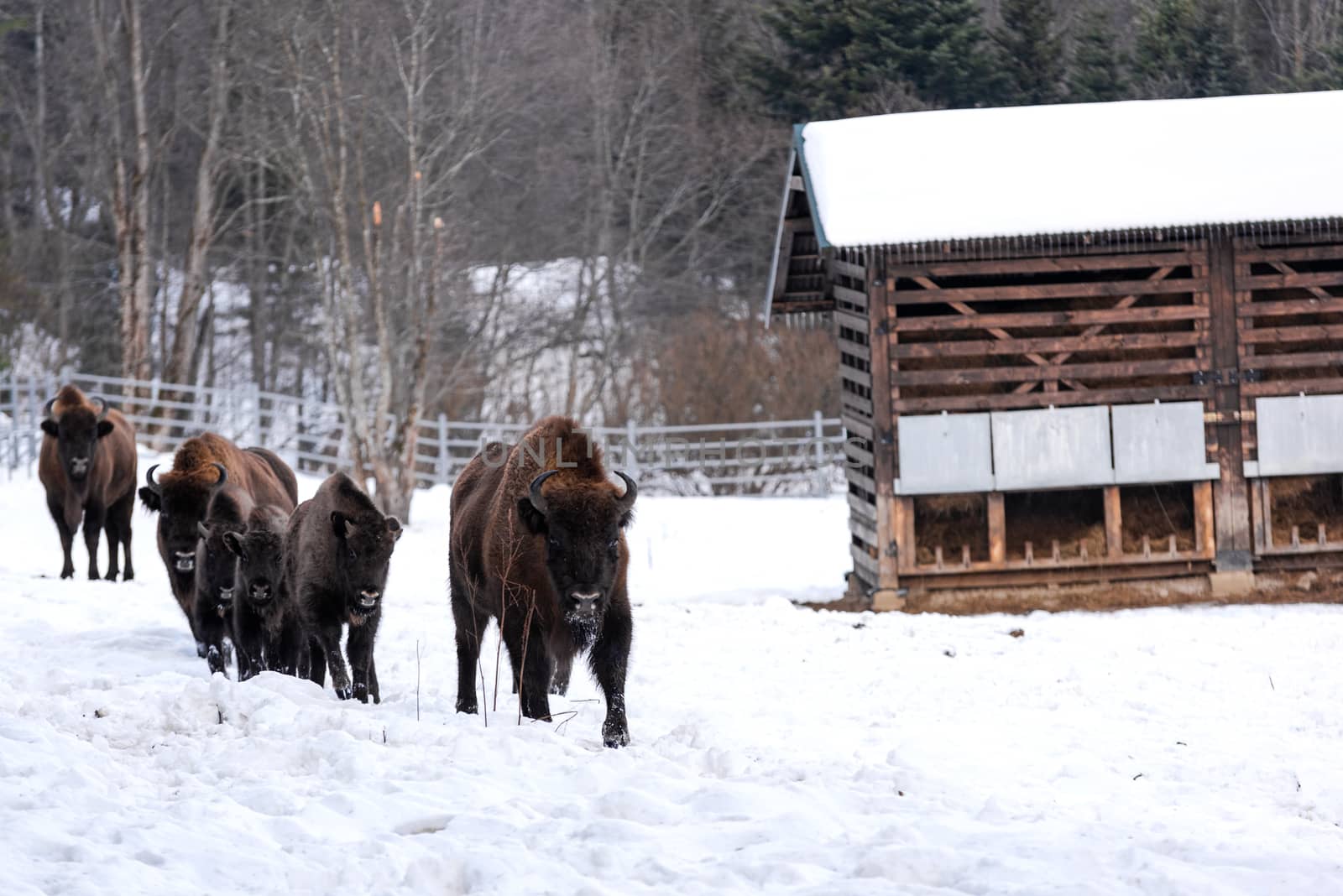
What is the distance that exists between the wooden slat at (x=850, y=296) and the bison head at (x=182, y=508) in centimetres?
687

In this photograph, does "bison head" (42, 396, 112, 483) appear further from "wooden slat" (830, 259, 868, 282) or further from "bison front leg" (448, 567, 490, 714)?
"bison front leg" (448, 567, 490, 714)

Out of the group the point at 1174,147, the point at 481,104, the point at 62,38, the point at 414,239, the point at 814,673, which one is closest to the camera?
the point at 814,673

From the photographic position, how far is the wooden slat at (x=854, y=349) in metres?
15.5

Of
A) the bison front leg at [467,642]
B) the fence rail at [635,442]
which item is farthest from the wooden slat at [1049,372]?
the fence rail at [635,442]

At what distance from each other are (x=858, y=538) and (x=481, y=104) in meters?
14.3

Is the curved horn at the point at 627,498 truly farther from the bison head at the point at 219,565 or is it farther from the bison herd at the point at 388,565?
the bison head at the point at 219,565

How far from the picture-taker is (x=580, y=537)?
7316mm

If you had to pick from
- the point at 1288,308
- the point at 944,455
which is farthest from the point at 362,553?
the point at 1288,308

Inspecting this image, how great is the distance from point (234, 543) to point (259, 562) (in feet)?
0.60

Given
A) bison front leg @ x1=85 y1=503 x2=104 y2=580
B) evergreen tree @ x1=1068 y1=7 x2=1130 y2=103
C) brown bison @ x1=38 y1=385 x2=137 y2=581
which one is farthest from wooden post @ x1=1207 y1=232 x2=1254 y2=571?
evergreen tree @ x1=1068 y1=7 x2=1130 y2=103

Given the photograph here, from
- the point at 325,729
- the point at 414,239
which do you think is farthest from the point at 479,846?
the point at 414,239

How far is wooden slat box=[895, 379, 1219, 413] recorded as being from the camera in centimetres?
1485

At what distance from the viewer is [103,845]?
544 cm

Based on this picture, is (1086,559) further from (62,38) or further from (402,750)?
(62,38)
